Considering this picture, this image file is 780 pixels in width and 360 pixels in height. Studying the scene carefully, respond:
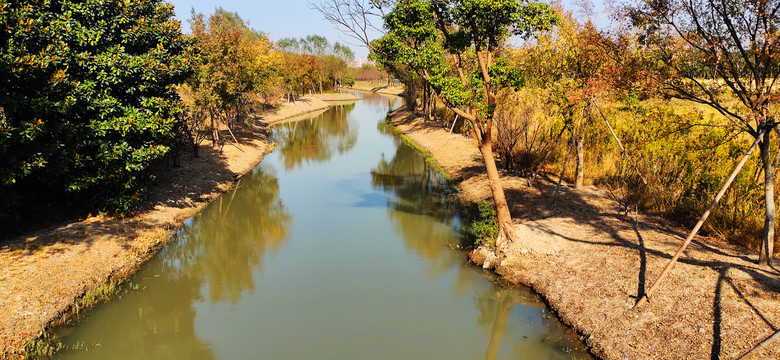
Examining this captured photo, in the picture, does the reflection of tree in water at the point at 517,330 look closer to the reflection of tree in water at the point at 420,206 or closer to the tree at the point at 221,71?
the reflection of tree in water at the point at 420,206

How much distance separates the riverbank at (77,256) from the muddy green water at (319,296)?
1.99ft

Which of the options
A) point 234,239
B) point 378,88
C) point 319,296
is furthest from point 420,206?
point 378,88

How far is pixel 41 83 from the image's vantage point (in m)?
13.0

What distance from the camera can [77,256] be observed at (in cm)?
1314

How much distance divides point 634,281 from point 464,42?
8731 millimetres

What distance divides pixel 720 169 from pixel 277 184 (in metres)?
21.0

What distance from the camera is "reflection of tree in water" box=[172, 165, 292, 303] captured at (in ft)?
46.7

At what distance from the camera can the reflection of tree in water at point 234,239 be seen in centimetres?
1424

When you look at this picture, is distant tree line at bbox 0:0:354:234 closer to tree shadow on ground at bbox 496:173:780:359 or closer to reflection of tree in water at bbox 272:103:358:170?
tree shadow on ground at bbox 496:173:780:359

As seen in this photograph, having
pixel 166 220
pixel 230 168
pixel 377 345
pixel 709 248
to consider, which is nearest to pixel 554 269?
pixel 709 248

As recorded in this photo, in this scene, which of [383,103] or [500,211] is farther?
[383,103]

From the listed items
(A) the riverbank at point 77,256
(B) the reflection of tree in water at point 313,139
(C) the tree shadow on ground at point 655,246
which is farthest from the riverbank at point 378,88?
(C) the tree shadow on ground at point 655,246

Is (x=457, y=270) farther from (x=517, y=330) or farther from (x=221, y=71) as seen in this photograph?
(x=221, y=71)

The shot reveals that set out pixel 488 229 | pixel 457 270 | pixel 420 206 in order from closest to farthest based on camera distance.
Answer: pixel 457 270
pixel 488 229
pixel 420 206
